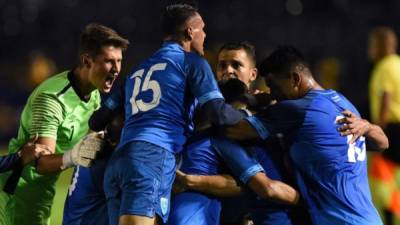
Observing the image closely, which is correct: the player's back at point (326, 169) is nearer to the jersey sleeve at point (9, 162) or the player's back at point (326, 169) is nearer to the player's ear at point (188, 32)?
the player's ear at point (188, 32)

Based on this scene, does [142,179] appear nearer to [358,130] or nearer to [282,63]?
[282,63]

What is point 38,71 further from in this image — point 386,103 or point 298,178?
point 298,178

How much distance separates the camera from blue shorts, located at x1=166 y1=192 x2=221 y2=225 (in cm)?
489

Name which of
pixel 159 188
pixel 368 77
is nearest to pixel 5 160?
pixel 159 188

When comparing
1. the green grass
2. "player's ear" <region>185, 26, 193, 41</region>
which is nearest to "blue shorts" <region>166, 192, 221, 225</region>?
"player's ear" <region>185, 26, 193, 41</region>

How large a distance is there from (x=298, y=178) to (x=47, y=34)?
12803 millimetres

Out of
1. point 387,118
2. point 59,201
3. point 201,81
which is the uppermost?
point 201,81

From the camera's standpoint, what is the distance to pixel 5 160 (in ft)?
18.2

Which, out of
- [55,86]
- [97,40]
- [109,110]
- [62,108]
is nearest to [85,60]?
[97,40]

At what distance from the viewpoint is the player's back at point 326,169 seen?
192 inches

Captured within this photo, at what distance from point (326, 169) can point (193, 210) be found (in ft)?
2.62

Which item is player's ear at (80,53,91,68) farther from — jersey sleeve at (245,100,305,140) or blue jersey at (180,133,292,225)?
jersey sleeve at (245,100,305,140)

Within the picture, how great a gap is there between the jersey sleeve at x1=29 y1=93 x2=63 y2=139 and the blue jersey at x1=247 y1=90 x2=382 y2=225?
1.39m

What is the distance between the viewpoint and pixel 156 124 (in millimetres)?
4867
